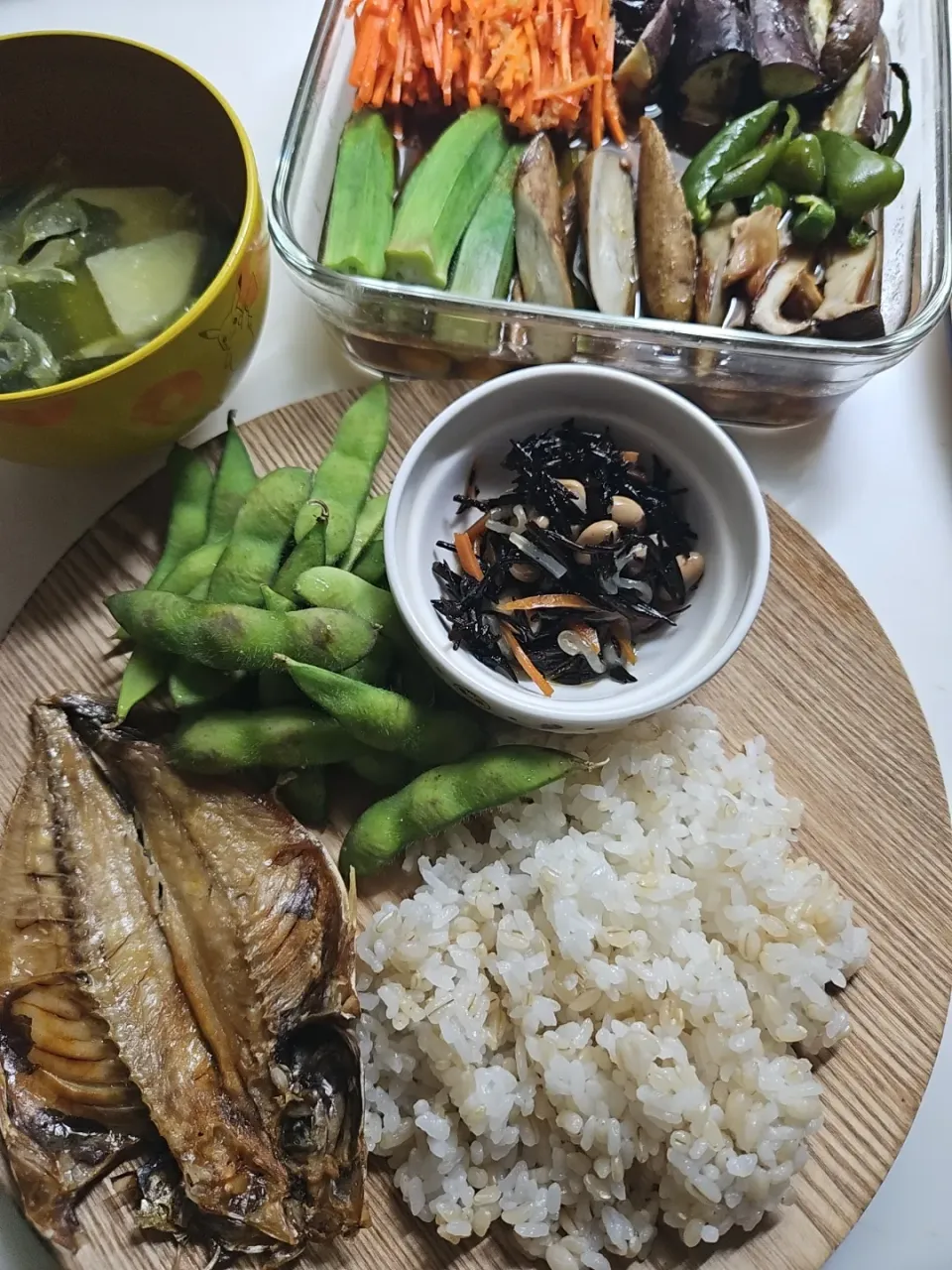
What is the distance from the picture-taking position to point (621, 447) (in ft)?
4.84

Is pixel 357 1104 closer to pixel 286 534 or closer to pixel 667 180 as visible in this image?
pixel 286 534

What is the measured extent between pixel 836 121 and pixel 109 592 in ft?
5.09

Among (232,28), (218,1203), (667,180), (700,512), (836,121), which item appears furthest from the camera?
(232,28)

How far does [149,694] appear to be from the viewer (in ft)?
4.85

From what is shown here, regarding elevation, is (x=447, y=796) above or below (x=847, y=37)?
below

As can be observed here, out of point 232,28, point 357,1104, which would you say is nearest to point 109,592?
point 357,1104

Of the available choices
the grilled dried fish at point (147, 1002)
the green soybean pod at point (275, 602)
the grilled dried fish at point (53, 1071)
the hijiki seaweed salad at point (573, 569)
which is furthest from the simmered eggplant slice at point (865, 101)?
the grilled dried fish at point (53, 1071)

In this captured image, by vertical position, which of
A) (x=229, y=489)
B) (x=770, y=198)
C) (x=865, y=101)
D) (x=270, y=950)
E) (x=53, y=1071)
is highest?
(x=865, y=101)

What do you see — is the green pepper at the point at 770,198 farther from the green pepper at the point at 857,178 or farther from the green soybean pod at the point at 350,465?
the green soybean pod at the point at 350,465

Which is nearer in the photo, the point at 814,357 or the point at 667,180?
the point at 814,357

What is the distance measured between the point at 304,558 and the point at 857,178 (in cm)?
116

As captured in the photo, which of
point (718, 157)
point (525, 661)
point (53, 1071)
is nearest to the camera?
point (53, 1071)

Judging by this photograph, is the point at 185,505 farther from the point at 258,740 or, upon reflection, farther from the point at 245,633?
the point at 258,740

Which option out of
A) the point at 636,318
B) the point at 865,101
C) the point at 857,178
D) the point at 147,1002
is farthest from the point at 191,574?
the point at 865,101
